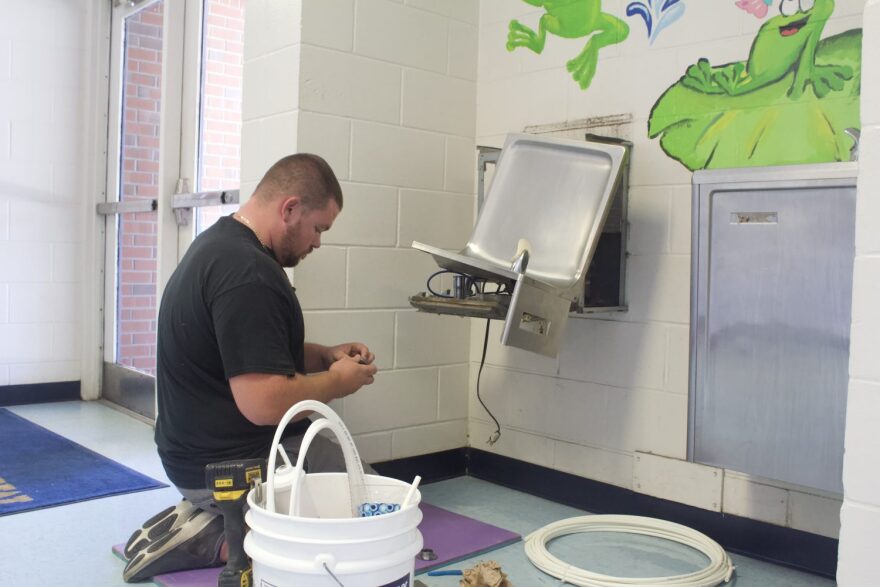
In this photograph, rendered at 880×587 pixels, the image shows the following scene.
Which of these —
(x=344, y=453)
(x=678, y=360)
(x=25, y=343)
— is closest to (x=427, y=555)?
(x=344, y=453)

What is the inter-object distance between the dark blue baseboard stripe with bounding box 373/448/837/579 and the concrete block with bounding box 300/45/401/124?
128 centimetres

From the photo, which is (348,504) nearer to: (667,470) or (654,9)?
(667,470)

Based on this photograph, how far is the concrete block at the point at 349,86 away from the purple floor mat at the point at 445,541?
1.38 m

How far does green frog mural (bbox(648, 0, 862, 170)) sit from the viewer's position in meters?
2.21

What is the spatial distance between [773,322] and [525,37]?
4.90 feet

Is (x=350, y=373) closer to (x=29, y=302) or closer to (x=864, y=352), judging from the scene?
(x=864, y=352)

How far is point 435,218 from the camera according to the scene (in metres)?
3.10

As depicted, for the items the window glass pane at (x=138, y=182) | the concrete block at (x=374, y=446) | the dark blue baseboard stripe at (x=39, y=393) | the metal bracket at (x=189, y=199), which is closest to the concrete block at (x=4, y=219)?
the window glass pane at (x=138, y=182)

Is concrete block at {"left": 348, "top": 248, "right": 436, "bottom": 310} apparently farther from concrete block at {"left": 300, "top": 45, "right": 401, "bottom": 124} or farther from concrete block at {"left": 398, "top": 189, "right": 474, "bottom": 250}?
concrete block at {"left": 300, "top": 45, "right": 401, "bottom": 124}

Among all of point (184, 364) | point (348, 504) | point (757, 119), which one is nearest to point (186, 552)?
point (184, 364)

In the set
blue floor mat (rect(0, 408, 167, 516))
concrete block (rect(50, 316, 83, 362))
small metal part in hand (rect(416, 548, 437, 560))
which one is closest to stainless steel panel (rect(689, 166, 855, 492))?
small metal part in hand (rect(416, 548, 437, 560))

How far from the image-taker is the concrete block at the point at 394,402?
9.46 feet

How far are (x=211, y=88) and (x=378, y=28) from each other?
1.39 m

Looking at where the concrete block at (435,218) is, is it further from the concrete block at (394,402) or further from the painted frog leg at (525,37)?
the painted frog leg at (525,37)
